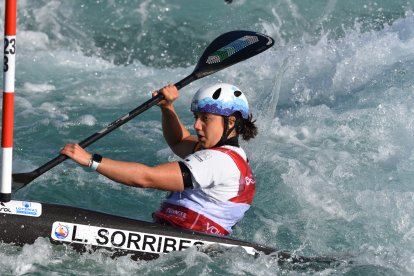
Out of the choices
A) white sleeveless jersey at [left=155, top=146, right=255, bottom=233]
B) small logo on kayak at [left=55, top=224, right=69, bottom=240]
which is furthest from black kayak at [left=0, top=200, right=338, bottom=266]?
Result: white sleeveless jersey at [left=155, top=146, right=255, bottom=233]

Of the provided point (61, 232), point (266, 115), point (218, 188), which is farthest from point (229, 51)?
point (266, 115)

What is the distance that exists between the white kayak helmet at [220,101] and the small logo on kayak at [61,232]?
107cm

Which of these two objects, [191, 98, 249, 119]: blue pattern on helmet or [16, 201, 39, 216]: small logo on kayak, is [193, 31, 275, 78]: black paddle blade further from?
[16, 201, 39, 216]: small logo on kayak

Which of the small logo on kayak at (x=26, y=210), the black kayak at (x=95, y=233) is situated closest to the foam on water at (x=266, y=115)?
the black kayak at (x=95, y=233)

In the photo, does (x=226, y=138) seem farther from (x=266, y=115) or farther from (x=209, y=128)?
(x=266, y=115)

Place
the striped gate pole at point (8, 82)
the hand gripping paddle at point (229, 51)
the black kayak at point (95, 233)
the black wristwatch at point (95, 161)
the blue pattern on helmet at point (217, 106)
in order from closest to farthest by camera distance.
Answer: the striped gate pole at point (8, 82) < the black wristwatch at point (95, 161) < the black kayak at point (95, 233) < the blue pattern on helmet at point (217, 106) < the hand gripping paddle at point (229, 51)

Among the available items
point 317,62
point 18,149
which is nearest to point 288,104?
point 317,62

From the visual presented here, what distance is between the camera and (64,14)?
12516mm

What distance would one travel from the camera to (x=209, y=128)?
6.02 metres

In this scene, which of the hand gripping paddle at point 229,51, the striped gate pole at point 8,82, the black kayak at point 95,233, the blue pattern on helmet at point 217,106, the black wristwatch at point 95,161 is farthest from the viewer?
the hand gripping paddle at point 229,51

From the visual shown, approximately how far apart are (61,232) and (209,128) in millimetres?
1095

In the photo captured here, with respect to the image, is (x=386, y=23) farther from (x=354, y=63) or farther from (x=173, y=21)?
(x=173, y=21)

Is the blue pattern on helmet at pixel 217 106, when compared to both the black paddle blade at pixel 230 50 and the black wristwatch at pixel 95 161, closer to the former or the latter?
the black wristwatch at pixel 95 161

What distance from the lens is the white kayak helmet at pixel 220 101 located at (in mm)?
5992
